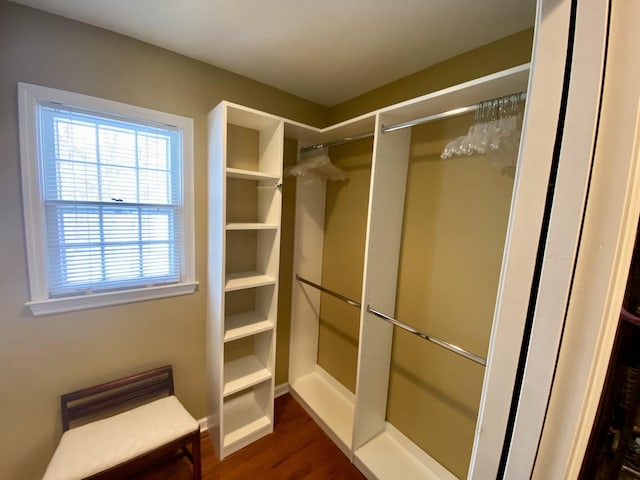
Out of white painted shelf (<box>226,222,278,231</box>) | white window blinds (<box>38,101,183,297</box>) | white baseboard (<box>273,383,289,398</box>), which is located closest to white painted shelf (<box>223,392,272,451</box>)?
white baseboard (<box>273,383,289,398</box>)

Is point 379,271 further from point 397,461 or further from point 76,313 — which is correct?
point 76,313

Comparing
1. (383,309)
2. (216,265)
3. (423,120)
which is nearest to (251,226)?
(216,265)

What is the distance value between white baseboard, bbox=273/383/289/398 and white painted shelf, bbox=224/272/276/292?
3.86 ft

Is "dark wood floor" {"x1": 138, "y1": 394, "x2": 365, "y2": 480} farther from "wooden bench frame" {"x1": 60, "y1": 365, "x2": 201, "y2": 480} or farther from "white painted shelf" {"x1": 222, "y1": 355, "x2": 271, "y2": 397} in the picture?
"white painted shelf" {"x1": 222, "y1": 355, "x2": 271, "y2": 397}

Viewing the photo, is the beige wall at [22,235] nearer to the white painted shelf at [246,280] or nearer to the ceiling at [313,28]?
the ceiling at [313,28]

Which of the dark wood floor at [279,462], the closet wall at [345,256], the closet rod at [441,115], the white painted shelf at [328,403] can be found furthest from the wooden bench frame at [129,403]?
the closet rod at [441,115]

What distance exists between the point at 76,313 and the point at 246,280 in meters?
0.95

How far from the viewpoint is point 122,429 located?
4.48 feet

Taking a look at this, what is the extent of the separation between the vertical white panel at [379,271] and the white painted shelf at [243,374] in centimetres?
73

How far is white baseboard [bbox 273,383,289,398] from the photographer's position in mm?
2350

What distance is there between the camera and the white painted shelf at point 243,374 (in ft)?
5.77

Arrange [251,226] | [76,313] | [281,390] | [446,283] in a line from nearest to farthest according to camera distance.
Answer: [76,313] < [446,283] < [251,226] < [281,390]

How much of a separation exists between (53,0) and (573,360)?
229 centimetres

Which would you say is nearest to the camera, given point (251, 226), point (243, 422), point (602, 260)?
point (602, 260)
